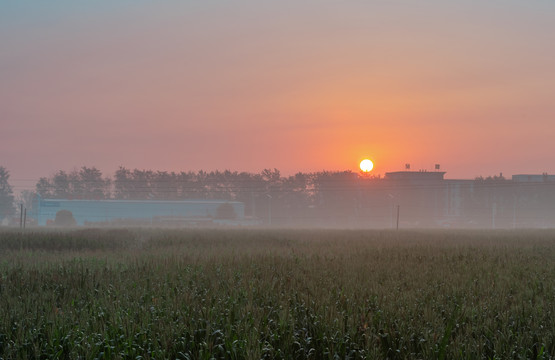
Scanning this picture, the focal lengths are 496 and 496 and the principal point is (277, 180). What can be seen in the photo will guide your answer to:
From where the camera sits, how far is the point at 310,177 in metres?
132

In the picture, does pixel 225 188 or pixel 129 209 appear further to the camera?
pixel 225 188

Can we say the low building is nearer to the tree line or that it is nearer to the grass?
the tree line

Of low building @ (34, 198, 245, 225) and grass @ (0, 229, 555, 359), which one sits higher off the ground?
grass @ (0, 229, 555, 359)

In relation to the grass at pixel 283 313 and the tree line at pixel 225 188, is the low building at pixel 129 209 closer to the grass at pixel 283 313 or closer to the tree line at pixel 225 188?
the tree line at pixel 225 188

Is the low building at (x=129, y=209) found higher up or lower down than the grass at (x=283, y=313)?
lower down

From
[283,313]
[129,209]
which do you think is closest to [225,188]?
[129,209]

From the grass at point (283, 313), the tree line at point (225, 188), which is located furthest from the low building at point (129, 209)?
the grass at point (283, 313)

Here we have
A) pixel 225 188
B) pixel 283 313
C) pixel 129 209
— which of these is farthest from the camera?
pixel 225 188

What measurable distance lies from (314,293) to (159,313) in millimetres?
3186

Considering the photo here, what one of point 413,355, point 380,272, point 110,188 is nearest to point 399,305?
point 413,355

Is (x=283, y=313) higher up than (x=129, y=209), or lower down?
higher up

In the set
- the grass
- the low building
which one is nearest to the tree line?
the low building

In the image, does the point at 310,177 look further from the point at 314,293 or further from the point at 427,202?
the point at 314,293

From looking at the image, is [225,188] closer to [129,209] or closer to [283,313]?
[129,209]
